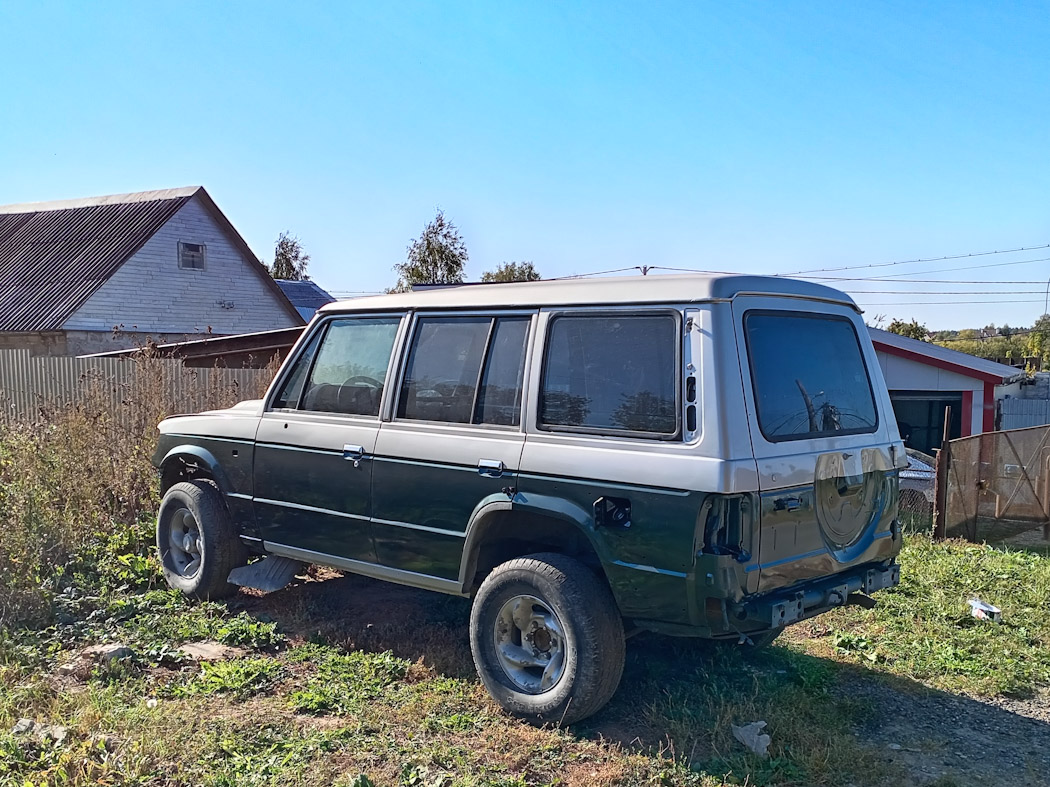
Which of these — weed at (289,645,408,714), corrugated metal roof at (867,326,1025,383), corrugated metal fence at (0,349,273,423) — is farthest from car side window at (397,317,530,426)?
corrugated metal roof at (867,326,1025,383)

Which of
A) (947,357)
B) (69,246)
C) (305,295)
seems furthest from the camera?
(305,295)

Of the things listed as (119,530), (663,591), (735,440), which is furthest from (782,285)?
(119,530)

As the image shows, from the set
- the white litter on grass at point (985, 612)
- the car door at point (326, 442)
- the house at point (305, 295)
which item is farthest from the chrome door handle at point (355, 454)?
the house at point (305, 295)

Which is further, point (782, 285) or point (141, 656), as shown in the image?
point (141, 656)

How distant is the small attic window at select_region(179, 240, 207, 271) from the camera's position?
Answer: 27006 millimetres

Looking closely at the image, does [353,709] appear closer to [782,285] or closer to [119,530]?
[782,285]

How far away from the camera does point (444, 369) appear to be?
16.1 ft

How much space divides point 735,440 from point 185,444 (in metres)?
4.14

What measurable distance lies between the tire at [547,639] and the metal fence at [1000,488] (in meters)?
6.06

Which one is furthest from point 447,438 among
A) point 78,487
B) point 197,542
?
point 78,487

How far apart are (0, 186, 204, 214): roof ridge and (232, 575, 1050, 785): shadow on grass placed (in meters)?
24.5

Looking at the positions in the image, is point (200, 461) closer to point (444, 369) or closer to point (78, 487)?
point (78, 487)

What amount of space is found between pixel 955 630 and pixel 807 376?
104 inches

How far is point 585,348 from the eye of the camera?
4316 millimetres
